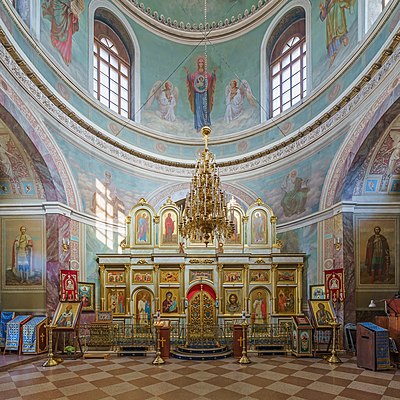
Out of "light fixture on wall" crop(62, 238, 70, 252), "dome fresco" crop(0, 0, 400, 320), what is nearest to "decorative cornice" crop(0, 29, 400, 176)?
"dome fresco" crop(0, 0, 400, 320)


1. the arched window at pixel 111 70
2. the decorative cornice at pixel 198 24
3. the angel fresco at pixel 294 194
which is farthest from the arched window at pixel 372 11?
the arched window at pixel 111 70

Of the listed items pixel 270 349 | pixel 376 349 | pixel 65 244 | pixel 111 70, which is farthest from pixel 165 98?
pixel 376 349

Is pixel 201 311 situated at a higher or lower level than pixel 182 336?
higher

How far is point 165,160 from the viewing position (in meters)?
16.1

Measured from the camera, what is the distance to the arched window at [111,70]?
47.7ft

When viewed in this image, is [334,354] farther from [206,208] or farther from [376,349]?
[206,208]

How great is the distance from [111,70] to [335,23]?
29.0 feet

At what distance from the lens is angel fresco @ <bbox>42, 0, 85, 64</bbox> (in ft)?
37.2

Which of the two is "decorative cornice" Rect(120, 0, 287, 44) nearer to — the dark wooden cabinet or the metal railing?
the metal railing

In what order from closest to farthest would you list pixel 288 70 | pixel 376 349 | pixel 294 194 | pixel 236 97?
pixel 376 349 < pixel 294 194 < pixel 288 70 < pixel 236 97

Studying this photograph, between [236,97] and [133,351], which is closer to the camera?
[133,351]

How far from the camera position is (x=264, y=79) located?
1595 cm

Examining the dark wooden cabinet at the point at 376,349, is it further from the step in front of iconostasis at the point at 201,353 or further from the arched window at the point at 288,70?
the arched window at the point at 288,70

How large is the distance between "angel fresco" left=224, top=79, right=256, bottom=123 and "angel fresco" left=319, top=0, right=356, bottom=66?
464 centimetres
